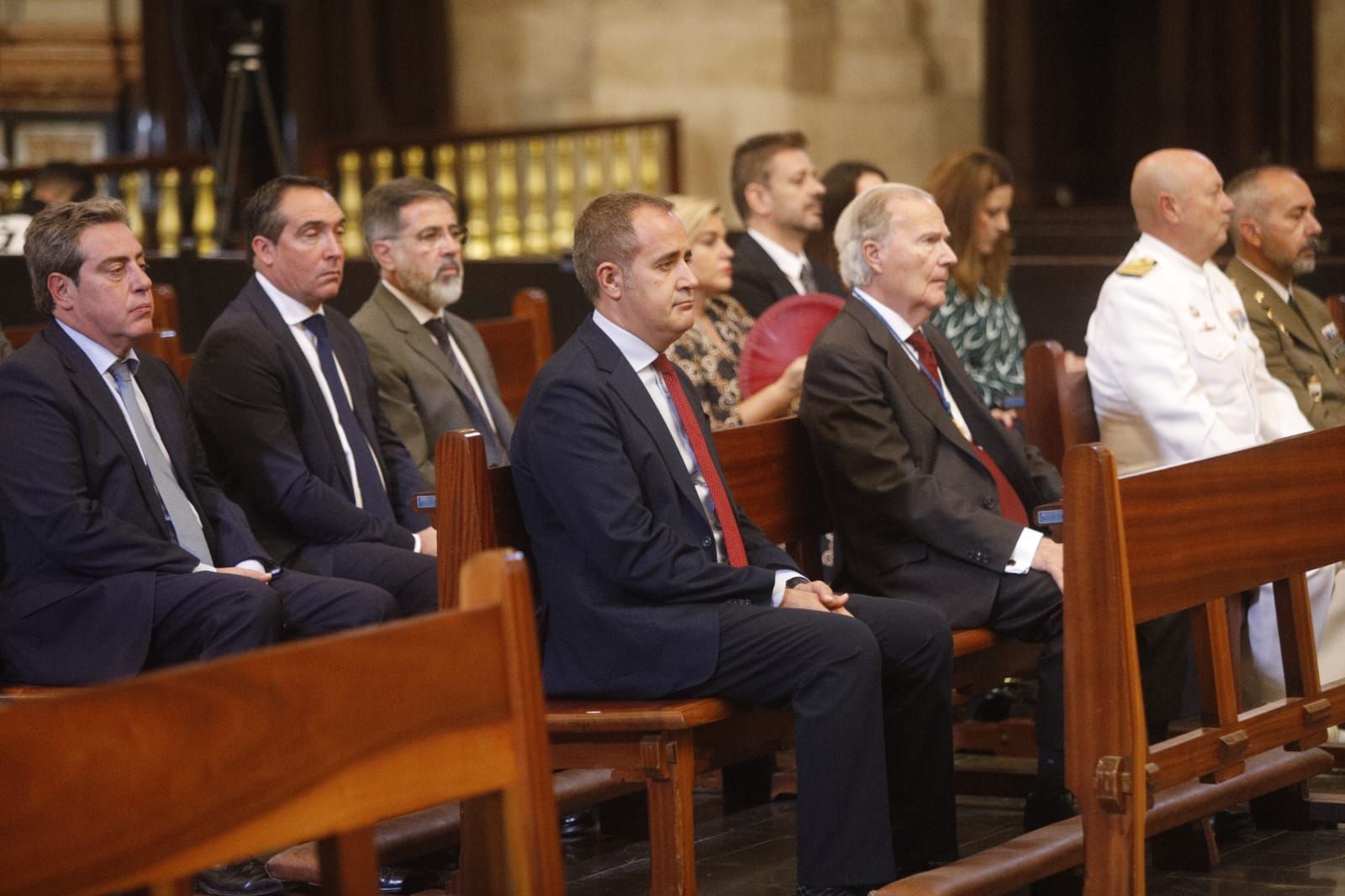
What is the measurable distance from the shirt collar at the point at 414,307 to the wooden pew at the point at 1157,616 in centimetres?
201

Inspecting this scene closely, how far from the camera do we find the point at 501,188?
10234mm

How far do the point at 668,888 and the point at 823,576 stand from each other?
4.02 ft

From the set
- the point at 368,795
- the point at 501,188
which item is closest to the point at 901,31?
the point at 501,188

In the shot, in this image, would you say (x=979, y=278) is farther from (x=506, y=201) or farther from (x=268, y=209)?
(x=506, y=201)

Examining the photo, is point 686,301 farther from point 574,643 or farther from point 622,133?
point 622,133

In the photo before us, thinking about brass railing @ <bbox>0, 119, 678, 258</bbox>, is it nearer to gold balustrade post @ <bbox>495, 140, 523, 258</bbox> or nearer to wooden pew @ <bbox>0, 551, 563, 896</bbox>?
gold balustrade post @ <bbox>495, 140, 523, 258</bbox>

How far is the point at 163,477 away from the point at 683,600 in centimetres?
104

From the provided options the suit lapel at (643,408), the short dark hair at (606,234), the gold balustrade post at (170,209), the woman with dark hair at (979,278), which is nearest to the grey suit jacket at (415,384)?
the short dark hair at (606,234)

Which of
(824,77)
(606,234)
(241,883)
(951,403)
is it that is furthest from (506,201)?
(241,883)

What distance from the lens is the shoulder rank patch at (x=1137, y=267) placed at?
434 cm

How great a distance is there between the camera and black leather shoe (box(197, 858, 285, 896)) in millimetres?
3260

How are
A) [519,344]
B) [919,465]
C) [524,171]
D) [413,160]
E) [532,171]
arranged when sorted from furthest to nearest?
[524,171] → [532,171] → [413,160] → [519,344] → [919,465]

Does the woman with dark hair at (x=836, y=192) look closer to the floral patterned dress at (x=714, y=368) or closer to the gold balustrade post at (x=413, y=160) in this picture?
the floral patterned dress at (x=714, y=368)

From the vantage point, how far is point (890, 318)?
3770 mm
